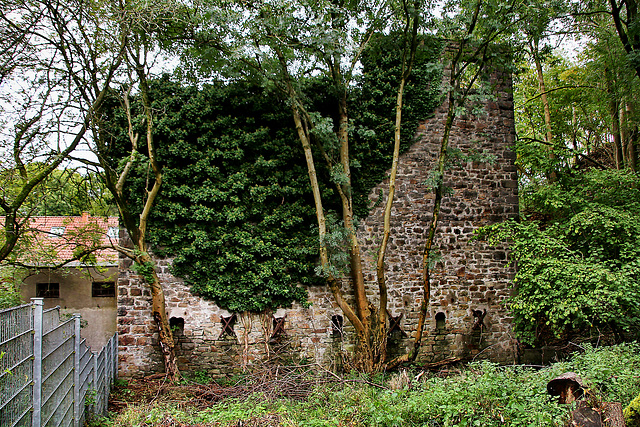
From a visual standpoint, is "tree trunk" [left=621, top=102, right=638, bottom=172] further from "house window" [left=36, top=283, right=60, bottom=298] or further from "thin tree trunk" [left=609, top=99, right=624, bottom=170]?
"house window" [left=36, top=283, right=60, bottom=298]

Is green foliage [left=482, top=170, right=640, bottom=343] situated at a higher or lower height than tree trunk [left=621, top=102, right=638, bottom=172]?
lower

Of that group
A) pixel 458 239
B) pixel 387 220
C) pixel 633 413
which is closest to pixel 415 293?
pixel 458 239

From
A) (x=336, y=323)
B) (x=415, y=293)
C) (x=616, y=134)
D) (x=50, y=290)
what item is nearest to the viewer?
(x=336, y=323)

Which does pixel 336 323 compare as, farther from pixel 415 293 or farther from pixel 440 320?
pixel 440 320

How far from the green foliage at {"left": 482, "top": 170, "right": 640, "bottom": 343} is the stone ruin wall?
0.76 metres

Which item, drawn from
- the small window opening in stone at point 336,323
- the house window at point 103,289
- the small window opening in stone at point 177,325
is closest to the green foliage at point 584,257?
the small window opening in stone at point 336,323

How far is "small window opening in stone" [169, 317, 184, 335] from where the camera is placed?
24.8 feet

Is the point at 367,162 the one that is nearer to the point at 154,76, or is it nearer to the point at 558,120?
the point at 154,76

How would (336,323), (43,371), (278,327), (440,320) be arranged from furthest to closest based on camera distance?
(440,320) → (336,323) → (278,327) → (43,371)

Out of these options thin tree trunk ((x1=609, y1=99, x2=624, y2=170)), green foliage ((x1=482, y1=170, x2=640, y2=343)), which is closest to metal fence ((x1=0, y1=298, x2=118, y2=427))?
green foliage ((x1=482, y1=170, x2=640, y2=343))

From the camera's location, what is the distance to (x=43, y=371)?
11.4 feet

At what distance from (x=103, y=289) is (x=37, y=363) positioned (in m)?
8.45

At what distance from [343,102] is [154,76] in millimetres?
3702

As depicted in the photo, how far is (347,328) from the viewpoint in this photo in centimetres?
799
